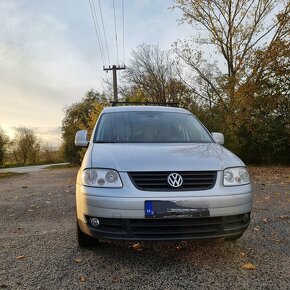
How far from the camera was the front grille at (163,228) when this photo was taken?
3.39 m

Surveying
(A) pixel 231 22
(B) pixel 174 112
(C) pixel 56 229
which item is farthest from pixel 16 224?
(A) pixel 231 22

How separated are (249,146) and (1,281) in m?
16.3

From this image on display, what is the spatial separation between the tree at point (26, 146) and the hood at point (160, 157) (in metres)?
56.5

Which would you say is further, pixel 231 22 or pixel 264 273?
pixel 231 22

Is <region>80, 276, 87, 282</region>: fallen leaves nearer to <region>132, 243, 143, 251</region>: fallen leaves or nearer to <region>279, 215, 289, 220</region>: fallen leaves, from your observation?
<region>132, 243, 143, 251</region>: fallen leaves

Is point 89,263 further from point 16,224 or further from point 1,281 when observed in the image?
point 16,224

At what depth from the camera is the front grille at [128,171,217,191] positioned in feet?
11.3

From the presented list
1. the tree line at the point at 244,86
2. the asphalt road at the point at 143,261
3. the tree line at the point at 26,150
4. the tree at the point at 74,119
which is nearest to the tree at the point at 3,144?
the tree line at the point at 26,150

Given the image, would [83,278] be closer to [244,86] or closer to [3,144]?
[244,86]

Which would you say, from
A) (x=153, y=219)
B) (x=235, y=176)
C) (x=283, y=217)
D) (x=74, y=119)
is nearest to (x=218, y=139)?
(x=235, y=176)

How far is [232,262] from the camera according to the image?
371cm

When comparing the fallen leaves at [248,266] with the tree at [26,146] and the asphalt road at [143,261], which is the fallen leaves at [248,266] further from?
the tree at [26,146]

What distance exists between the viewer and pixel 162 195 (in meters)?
3.37

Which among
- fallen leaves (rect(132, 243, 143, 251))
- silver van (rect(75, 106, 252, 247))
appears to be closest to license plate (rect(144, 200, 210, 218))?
silver van (rect(75, 106, 252, 247))
